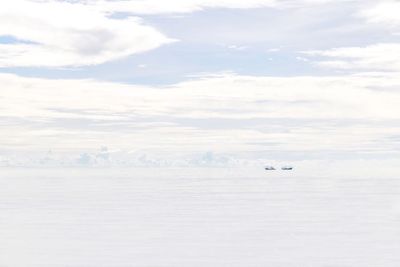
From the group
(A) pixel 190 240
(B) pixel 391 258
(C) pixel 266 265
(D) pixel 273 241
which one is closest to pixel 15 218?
(A) pixel 190 240

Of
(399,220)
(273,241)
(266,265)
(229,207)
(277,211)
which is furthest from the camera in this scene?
(229,207)

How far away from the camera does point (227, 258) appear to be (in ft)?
187

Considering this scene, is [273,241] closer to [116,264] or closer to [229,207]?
[116,264]

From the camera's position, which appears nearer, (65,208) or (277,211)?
(277,211)

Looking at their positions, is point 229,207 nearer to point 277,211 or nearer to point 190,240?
point 277,211

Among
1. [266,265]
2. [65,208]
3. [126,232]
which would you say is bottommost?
[65,208]

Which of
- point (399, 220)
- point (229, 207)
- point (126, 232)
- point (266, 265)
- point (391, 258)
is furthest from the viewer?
point (229, 207)

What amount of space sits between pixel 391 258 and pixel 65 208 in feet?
248

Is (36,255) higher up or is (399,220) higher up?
(36,255)

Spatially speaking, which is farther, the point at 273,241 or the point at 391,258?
the point at 273,241

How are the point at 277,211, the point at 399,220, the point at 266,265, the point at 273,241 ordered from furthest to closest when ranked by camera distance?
the point at 277,211 < the point at 399,220 < the point at 273,241 < the point at 266,265

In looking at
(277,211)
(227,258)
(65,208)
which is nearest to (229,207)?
(277,211)

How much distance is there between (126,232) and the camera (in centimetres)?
7700

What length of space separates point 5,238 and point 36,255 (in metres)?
14.0
